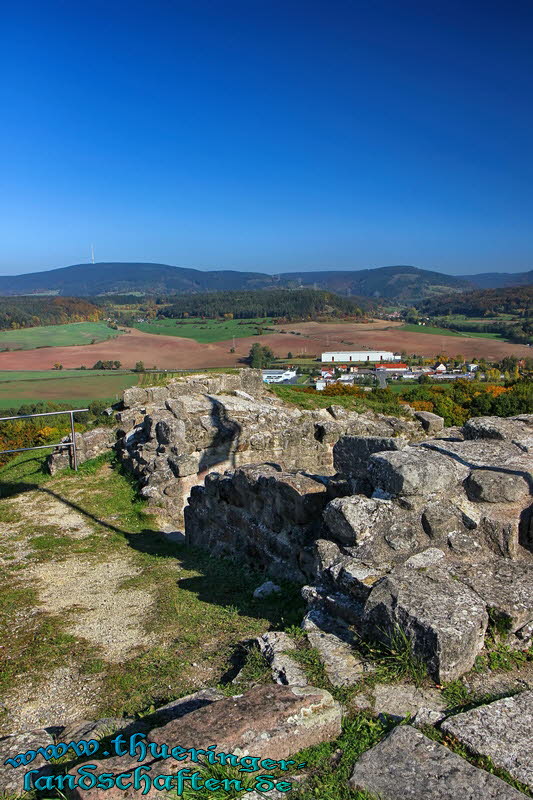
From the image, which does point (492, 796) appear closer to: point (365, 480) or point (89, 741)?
point (89, 741)

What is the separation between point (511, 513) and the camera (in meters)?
5.62

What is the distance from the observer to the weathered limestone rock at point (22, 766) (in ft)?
11.0

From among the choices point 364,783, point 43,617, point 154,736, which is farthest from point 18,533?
point 364,783

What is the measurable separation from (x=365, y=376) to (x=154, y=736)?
3997 centimetres

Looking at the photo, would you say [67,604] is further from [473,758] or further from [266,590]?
[473,758]

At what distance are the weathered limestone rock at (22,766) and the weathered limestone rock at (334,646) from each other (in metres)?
2.07

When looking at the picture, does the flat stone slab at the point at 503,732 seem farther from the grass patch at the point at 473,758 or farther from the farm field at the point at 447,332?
the farm field at the point at 447,332

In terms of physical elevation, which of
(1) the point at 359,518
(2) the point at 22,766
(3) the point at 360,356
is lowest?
(3) the point at 360,356

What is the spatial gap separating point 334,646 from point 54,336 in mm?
58490

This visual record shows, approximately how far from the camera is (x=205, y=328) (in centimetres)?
7119

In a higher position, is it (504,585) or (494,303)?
(494,303)

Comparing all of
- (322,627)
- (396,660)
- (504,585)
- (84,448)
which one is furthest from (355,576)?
(84,448)

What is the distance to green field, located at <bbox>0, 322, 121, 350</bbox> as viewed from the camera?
54594 mm

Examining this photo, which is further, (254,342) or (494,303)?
(494,303)
